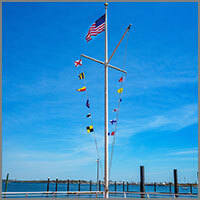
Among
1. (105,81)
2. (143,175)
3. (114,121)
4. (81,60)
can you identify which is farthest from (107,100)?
(143,175)

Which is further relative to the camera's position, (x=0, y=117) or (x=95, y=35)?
(x=95, y=35)

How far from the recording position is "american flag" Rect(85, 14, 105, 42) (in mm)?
15364

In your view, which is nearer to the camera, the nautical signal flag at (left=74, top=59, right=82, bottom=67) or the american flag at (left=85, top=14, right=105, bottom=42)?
the american flag at (left=85, top=14, right=105, bottom=42)

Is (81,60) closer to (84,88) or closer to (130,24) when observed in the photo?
(84,88)

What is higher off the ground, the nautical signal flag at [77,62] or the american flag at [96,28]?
the american flag at [96,28]

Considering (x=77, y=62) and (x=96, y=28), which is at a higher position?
(x=96, y=28)

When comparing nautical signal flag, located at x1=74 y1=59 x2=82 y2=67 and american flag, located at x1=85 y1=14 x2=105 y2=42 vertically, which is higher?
american flag, located at x1=85 y1=14 x2=105 y2=42

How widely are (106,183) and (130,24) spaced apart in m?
9.12

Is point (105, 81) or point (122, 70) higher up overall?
point (122, 70)

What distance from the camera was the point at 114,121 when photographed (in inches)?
621

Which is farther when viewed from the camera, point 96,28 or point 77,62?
point 77,62

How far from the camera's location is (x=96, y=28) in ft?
51.5

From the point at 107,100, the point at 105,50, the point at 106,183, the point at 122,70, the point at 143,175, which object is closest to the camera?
the point at 106,183

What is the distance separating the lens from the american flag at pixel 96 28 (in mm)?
15364
